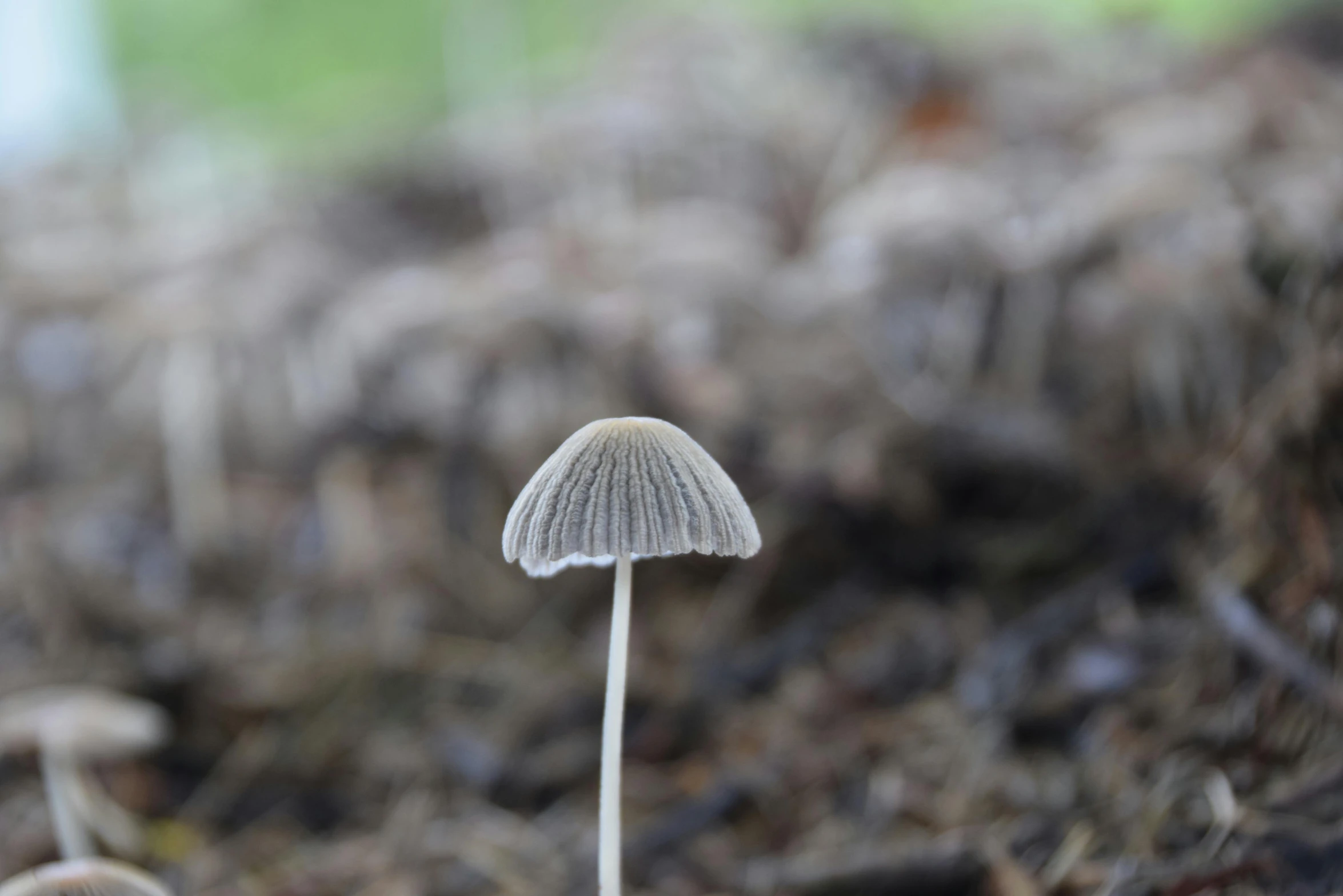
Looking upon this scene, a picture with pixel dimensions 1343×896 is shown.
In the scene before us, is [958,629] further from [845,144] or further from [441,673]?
[845,144]

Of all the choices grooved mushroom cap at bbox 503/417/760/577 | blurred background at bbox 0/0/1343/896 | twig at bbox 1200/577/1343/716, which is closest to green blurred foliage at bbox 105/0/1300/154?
blurred background at bbox 0/0/1343/896

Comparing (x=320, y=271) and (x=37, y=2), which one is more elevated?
(x=37, y=2)

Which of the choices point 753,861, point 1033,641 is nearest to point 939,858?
point 753,861

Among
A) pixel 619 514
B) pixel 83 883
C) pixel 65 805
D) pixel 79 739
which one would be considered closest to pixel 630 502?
pixel 619 514

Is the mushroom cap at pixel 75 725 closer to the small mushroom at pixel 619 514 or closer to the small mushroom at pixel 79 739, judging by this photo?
the small mushroom at pixel 79 739

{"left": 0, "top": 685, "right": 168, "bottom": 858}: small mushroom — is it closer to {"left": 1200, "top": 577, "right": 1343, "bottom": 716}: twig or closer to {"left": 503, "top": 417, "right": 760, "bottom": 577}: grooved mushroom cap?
{"left": 503, "top": 417, "right": 760, "bottom": 577}: grooved mushroom cap

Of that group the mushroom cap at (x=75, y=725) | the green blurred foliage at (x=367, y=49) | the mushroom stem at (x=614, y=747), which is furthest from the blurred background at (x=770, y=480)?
the green blurred foliage at (x=367, y=49)
